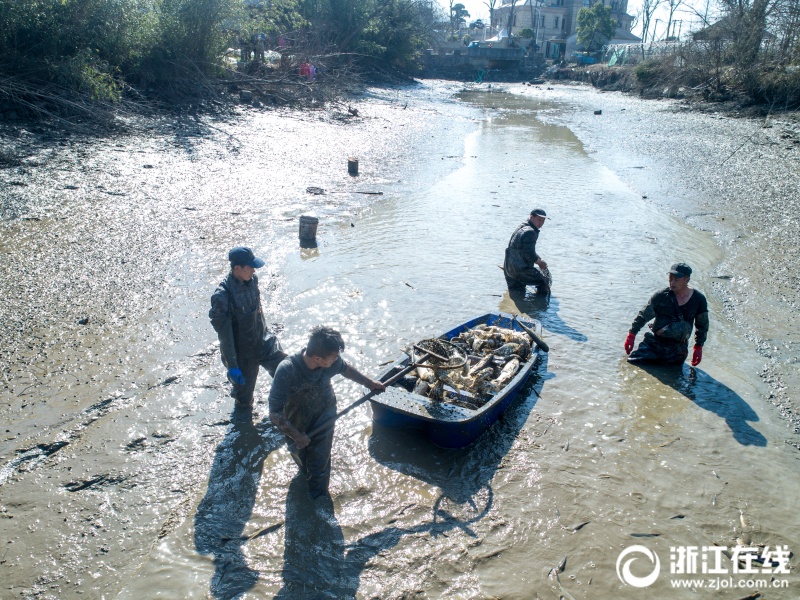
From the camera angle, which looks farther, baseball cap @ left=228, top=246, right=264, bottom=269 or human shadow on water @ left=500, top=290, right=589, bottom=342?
human shadow on water @ left=500, top=290, right=589, bottom=342

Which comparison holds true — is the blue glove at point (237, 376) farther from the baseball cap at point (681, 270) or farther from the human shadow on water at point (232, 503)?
the baseball cap at point (681, 270)

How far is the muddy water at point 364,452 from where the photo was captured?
152 inches

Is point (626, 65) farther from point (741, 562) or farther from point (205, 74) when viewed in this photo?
point (741, 562)

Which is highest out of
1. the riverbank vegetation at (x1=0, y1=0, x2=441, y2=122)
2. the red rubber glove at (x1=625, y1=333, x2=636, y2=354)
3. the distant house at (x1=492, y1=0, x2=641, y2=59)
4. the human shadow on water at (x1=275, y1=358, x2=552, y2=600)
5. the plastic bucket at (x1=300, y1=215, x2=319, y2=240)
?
the distant house at (x1=492, y1=0, x2=641, y2=59)

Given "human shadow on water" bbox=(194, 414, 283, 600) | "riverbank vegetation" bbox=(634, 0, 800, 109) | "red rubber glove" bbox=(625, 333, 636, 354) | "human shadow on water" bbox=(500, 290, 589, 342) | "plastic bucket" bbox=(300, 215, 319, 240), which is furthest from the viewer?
"riverbank vegetation" bbox=(634, 0, 800, 109)

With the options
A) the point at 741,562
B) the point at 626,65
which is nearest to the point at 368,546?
the point at 741,562

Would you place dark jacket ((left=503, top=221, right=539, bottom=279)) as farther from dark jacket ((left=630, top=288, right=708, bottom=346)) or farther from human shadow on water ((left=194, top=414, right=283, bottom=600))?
human shadow on water ((left=194, top=414, right=283, bottom=600))

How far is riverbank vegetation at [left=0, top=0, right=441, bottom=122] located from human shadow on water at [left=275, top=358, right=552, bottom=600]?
13678 millimetres

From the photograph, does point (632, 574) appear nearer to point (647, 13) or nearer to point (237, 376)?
point (237, 376)

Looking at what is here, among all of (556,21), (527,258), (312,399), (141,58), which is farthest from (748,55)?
(556,21)

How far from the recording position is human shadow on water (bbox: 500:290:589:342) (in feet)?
25.6

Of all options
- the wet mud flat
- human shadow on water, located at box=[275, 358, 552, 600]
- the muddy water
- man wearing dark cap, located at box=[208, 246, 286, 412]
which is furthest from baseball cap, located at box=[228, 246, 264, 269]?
the wet mud flat

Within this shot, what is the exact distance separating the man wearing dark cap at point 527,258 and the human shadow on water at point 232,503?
16.5 ft

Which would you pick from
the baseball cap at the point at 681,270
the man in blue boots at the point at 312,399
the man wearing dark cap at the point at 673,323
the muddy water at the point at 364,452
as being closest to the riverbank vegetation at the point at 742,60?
the muddy water at the point at 364,452
